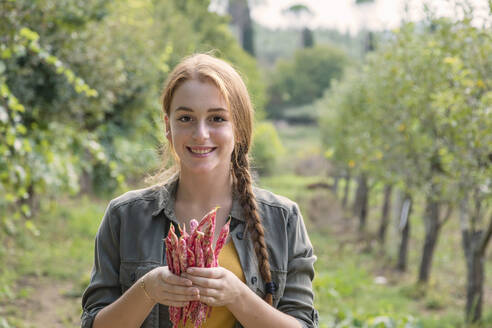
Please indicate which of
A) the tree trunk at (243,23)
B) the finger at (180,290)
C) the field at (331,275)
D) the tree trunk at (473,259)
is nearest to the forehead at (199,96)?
the finger at (180,290)

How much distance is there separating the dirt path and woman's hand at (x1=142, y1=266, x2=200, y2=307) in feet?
15.3

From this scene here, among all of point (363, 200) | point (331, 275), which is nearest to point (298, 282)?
point (331, 275)

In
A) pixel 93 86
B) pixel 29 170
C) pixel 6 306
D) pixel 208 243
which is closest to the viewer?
pixel 208 243

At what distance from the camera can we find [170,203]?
227cm

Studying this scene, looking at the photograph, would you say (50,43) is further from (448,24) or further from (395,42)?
(395,42)

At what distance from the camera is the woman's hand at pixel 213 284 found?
1805 mm

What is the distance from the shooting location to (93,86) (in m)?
8.53

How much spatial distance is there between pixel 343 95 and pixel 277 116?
25491 mm

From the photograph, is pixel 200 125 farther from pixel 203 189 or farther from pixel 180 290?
pixel 180 290

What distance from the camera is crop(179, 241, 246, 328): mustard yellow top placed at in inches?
83.3

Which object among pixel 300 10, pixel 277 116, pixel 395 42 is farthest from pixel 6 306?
pixel 300 10

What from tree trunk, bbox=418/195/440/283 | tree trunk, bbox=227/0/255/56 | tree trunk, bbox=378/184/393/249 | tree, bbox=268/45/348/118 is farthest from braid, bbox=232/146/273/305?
tree trunk, bbox=227/0/255/56

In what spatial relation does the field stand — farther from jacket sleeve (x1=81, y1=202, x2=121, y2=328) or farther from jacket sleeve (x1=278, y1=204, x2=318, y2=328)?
jacket sleeve (x1=81, y1=202, x2=121, y2=328)

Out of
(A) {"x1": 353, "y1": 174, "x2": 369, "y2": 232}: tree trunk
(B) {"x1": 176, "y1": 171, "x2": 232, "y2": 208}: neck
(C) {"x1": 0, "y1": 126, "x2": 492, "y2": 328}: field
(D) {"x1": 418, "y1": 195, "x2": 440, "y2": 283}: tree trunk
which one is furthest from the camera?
(A) {"x1": 353, "y1": 174, "x2": 369, "y2": 232}: tree trunk
